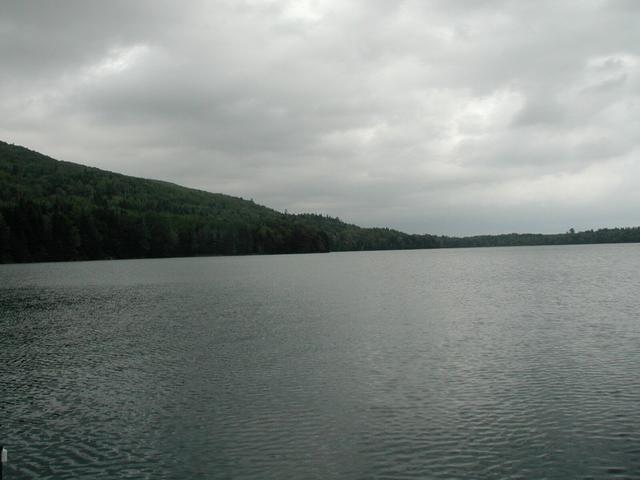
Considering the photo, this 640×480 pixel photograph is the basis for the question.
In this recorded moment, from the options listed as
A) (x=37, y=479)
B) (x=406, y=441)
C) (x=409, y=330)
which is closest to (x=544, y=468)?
(x=406, y=441)

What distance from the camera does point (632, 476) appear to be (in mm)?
14422

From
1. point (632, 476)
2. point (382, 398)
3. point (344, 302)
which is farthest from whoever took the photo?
point (344, 302)

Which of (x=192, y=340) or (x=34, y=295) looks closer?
(x=192, y=340)

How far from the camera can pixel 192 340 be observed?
120 feet

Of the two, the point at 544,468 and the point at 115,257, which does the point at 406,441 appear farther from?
the point at 115,257

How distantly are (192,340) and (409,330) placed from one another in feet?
50.0

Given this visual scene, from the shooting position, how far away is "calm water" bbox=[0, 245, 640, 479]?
15938mm

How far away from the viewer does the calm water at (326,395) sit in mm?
15938

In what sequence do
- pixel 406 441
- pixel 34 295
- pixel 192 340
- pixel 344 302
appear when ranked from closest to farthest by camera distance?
1. pixel 406 441
2. pixel 192 340
3. pixel 344 302
4. pixel 34 295

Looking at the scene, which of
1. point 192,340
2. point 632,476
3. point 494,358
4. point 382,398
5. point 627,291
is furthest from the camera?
point 627,291

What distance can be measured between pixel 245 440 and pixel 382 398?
659 cm

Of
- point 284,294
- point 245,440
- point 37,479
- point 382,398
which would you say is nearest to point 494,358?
point 382,398

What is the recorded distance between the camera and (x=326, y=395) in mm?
22828

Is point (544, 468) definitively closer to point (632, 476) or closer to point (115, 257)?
point (632, 476)
